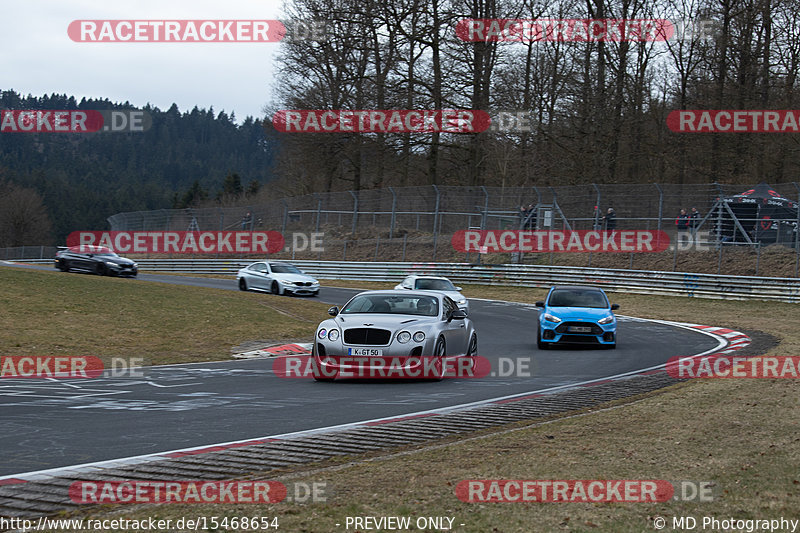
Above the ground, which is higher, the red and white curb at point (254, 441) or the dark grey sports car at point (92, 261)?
the dark grey sports car at point (92, 261)

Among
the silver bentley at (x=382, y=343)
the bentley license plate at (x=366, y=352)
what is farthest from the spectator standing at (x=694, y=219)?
the bentley license plate at (x=366, y=352)

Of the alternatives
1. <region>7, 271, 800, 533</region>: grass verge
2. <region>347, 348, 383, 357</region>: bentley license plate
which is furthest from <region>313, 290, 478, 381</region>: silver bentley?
<region>7, 271, 800, 533</region>: grass verge

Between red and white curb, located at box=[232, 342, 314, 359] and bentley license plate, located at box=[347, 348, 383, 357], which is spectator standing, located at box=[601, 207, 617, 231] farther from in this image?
bentley license plate, located at box=[347, 348, 383, 357]

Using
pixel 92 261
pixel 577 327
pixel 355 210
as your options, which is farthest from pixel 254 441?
pixel 355 210

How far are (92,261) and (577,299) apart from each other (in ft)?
70.5

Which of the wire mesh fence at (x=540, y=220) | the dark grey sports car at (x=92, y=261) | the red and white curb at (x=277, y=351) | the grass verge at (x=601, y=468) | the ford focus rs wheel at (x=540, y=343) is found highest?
the wire mesh fence at (x=540, y=220)

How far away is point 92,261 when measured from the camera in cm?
3297

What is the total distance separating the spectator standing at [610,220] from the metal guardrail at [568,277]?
6.24 ft

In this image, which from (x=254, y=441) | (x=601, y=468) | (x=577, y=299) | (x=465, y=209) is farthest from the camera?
(x=465, y=209)

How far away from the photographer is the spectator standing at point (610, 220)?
35287 mm

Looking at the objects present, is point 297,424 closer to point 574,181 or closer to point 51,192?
point 574,181

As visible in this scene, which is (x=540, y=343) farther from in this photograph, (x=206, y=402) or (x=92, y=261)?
(x=92, y=261)

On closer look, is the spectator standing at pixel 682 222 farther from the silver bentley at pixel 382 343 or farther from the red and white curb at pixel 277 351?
the silver bentley at pixel 382 343

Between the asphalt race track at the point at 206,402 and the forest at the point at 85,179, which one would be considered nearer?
the asphalt race track at the point at 206,402
